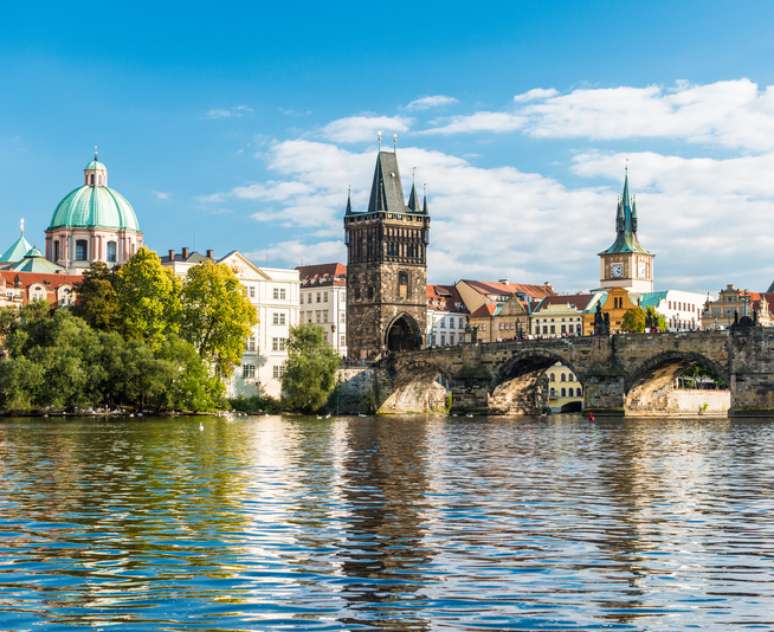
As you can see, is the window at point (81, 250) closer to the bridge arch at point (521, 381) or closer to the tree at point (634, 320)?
the bridge arch at point (521, 381)

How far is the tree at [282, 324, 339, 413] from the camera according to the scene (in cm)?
10206

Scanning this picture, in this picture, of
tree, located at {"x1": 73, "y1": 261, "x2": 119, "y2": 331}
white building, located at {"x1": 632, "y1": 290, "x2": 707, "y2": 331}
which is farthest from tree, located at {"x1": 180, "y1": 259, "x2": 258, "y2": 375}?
white building, located at {"x1": 632, "y1": 290, "x2": 707, "y2": 331}

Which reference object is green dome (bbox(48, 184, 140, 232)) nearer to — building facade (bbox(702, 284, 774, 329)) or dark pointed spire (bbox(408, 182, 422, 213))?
dark pointed spire (bbox(408, 182, 422, 213))

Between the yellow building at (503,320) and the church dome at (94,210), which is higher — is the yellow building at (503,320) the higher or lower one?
the lower one

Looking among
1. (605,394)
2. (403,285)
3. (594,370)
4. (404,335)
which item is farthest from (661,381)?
(403,285)

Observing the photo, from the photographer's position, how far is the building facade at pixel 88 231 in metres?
128

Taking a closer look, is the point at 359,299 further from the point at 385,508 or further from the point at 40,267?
the point at 385,508

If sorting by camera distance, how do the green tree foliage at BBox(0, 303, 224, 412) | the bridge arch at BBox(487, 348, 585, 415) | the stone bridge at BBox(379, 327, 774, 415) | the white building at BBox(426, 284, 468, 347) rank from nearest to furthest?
the green tree foliage at BBox(0, 303, 224, 412)
the stone bridge at BBox(379, 327, 774, 415)
the bridge arch at BBox(487, 348, 585, 415)
the white building at BBox(426, 284, 468, 347)

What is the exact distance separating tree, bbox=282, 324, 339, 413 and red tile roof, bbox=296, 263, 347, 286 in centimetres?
4235

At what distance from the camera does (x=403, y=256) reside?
420 feet

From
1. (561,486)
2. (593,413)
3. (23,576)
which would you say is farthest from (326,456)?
(593,413)

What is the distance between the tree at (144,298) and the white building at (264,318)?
17491mm

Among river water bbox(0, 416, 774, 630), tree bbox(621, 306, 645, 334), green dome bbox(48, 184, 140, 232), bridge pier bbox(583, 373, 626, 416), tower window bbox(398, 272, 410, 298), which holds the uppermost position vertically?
green dome bbox(48, 184, 140, 232)

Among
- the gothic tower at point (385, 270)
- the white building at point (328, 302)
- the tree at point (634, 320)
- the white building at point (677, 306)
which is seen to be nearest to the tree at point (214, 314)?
the gothic tower at point (385, 270)
